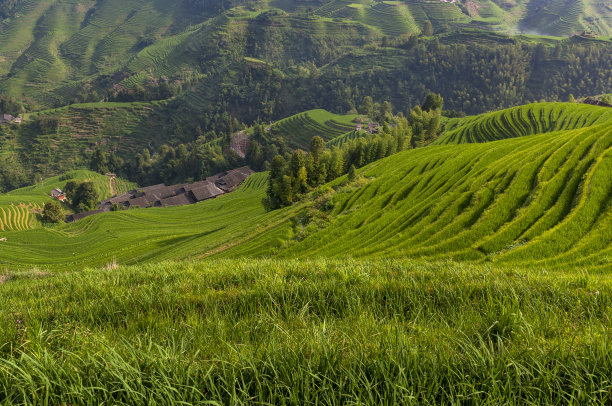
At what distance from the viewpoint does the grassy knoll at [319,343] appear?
284cm

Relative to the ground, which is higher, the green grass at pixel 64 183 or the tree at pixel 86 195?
the tree at pixel 86 195

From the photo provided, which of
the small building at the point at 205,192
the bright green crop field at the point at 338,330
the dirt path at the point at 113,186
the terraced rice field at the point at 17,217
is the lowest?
the dirt path at the point at 113,186

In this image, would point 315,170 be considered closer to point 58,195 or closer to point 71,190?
point 71,190

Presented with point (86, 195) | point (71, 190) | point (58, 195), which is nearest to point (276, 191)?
point (86, 195)

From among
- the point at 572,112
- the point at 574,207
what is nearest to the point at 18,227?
the point at 574,207

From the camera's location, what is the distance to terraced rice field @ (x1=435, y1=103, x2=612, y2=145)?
8194 cm

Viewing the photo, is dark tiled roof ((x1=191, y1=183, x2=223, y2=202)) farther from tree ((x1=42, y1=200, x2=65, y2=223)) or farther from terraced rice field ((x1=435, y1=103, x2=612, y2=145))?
terraced rice field ((x1=435, y1=103, x2=612, y2=145))

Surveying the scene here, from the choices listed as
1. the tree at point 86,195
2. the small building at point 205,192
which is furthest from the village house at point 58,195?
the small building at point 205,192

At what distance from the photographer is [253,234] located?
3941 centimetres

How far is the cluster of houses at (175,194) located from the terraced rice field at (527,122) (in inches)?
4148

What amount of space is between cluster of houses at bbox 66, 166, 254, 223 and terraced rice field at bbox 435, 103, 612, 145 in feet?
346

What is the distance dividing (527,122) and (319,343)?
376 ft

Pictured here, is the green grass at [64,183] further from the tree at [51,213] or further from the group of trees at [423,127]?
the group of trees at [423,127]

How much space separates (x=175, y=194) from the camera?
151m
